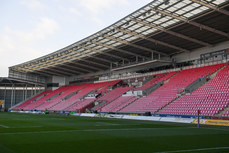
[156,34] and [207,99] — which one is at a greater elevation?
[156,34]

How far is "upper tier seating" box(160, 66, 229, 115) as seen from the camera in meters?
26.3

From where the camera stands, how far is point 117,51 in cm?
4650

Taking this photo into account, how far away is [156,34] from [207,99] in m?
12.6

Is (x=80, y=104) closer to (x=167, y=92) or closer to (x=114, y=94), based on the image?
(x=114, y=94)

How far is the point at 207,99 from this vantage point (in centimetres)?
2838

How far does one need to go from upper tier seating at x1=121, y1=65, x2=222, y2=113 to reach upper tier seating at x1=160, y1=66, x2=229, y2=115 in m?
2.12

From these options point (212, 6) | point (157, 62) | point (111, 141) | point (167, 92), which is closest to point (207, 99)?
point (167, 92)

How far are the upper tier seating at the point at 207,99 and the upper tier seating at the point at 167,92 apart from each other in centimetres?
212

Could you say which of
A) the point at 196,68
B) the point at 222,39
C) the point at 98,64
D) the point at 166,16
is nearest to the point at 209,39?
the point at 222,39

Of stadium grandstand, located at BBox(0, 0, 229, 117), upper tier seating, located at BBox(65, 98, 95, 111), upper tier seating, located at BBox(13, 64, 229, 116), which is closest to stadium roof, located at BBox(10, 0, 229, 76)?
stadium grandstand, located at BBox(0, 0, 229, 117)

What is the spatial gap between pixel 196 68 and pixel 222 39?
260 inches

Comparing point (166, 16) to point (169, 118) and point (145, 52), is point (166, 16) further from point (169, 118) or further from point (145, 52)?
point (145, 52)

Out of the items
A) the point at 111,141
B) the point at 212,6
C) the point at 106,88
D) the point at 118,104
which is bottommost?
the point at 118,104

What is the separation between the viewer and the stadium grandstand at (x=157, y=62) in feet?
93.0
